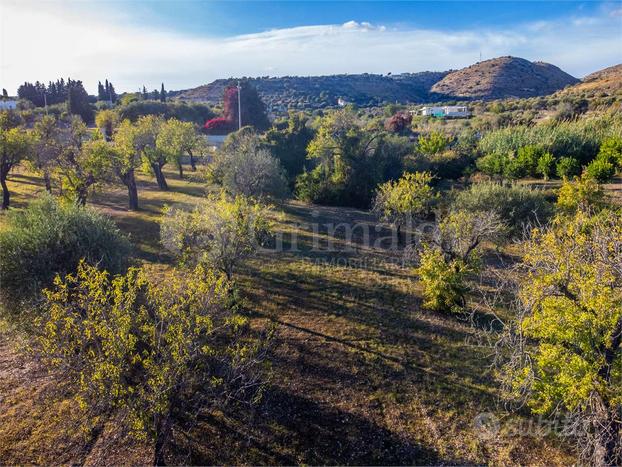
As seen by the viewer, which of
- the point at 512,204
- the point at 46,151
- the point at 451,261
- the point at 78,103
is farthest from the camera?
the point at 78,103

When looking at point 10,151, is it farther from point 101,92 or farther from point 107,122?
point 101,92

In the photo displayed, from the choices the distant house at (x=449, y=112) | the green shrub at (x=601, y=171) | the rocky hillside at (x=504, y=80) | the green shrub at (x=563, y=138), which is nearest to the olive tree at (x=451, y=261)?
the green shrub at (x=601, y=171)

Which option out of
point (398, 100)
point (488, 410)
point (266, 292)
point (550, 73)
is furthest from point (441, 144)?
point (550, 73)

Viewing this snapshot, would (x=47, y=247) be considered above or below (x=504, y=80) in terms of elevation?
below

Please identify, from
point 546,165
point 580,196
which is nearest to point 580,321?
point 580,196

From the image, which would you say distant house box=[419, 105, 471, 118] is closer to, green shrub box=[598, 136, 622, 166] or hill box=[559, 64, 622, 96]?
hill box=[559, 64, 622, 96]

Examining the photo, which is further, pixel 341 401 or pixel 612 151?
pixel 612 151
